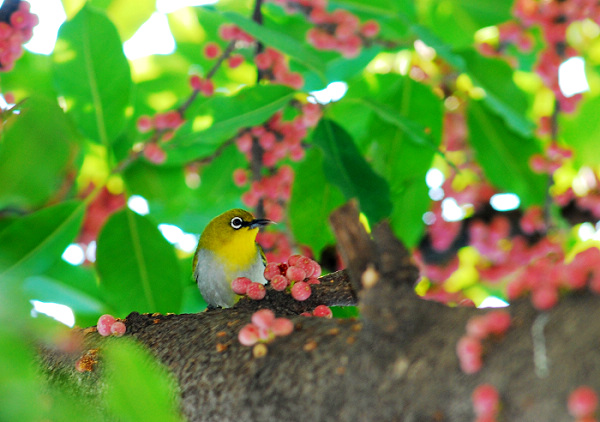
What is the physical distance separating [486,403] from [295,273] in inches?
43.0

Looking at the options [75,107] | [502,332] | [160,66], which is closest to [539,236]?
[160,66]

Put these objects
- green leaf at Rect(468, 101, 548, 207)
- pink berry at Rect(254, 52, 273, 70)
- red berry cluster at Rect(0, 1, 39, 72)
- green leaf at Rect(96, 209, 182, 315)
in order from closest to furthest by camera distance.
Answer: green leaf at Rect(96, 209, 182, 315) → red berry cluster at Rect(0, 1, 39, 72) → green leaf at Rect(468, 101, 548, 207) → pink berry at Rect(254, 52, 273, 70)

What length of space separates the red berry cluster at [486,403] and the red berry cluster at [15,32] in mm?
3076

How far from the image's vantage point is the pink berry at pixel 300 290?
6.72 ft

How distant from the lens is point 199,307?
3869 millimetres

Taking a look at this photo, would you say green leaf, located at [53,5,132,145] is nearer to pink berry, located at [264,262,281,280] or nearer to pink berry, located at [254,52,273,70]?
pink berry, located at [254,52,273,70]

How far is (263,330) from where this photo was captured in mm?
1499

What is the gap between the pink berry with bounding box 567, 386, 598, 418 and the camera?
92 cm

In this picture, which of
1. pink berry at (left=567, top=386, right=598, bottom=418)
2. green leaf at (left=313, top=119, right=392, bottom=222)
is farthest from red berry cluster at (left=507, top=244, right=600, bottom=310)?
green leaf at (left=313, top=119, right=392, bottom=222)

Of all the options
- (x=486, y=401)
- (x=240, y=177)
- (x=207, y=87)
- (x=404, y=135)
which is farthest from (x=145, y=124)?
(x=486, y=401)

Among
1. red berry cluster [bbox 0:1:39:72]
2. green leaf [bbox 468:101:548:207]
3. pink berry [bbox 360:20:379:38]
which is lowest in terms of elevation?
green leaf [bbox 468:101:548:207]

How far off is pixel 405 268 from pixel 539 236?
395cm

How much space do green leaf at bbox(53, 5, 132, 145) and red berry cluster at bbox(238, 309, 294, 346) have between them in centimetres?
179

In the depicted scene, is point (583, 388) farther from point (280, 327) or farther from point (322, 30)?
point (322, 30)
